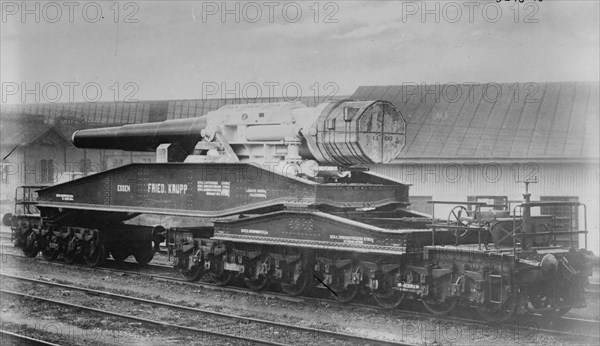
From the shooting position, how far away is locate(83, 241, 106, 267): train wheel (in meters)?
16.6

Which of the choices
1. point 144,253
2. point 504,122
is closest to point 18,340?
point 144,253

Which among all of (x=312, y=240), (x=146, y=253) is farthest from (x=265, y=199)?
(x=146, y=253)

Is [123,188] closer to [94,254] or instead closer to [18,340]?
[94,254]

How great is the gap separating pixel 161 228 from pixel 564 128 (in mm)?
12503

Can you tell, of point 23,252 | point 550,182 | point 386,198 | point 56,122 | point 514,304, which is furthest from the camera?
point 56,122

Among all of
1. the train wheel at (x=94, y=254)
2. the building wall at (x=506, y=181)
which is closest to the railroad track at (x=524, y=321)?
the train wheel at (x=94, y=254)

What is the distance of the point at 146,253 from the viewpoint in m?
17.7

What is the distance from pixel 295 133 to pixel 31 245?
29.0 feet

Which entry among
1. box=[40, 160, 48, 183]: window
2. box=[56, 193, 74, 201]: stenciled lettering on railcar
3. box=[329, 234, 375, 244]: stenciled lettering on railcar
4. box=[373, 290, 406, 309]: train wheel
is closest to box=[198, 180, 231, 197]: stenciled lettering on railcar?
box=[329, 234, 375, 244]: stenciled lettering on railcar

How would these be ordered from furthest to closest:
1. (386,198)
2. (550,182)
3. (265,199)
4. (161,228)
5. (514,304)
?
1. (550,182)
2. (161,228)
3. (386,198)
4. (265,199)
5. (514,304)

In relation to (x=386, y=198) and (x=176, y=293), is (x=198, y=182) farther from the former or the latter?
(x=386, y=198)

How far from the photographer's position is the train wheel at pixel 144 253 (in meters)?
17.5

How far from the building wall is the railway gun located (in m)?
8.85

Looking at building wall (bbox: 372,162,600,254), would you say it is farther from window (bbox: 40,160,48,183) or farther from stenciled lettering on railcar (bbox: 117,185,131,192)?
window (bbox: 40,160,48,183)
